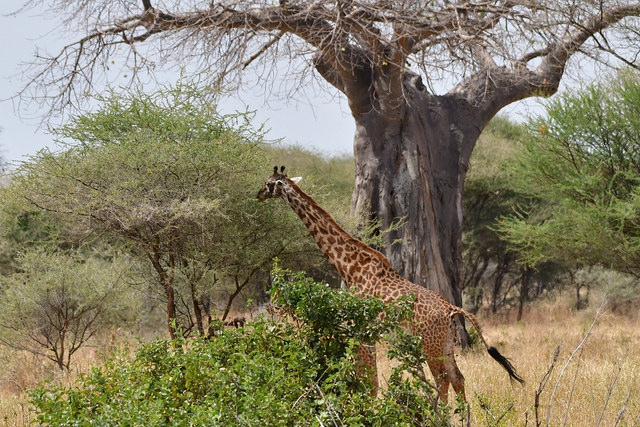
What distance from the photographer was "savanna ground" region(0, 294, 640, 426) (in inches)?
193

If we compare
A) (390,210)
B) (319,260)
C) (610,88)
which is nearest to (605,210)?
(610,88)

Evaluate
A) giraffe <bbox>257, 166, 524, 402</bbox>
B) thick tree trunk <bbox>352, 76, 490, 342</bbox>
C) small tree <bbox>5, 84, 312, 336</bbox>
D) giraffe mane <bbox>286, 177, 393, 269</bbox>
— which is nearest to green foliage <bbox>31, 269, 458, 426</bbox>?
giraffe <bbox>257, 166, 524, 402</bbox>

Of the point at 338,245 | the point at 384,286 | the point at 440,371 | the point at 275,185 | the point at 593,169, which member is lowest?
the point at 440,371

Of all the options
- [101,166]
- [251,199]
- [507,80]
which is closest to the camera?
[101,166]

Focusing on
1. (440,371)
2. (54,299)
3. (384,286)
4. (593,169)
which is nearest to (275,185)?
(384,286)

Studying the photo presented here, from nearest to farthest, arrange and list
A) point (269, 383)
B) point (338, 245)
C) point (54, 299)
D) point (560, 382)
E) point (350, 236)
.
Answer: point (269, 383)
point (350, 236)
point (338, 245)
point (560, 382)
point (54, 299)

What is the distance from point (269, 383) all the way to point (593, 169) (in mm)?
9764

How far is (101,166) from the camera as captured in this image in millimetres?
7359

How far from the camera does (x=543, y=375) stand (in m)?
5.91

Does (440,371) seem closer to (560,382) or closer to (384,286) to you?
(384,286)

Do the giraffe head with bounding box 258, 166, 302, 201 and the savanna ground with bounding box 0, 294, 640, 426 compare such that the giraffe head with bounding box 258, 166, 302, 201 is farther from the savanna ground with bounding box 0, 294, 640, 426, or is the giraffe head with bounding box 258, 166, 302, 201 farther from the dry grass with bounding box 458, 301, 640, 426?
the dry grass with bounding box 458, 301, 640, 426

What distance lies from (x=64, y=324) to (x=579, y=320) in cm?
1183

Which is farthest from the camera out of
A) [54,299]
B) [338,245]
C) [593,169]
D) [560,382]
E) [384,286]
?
[593,169]

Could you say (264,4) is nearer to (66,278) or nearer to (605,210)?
(66,278)
